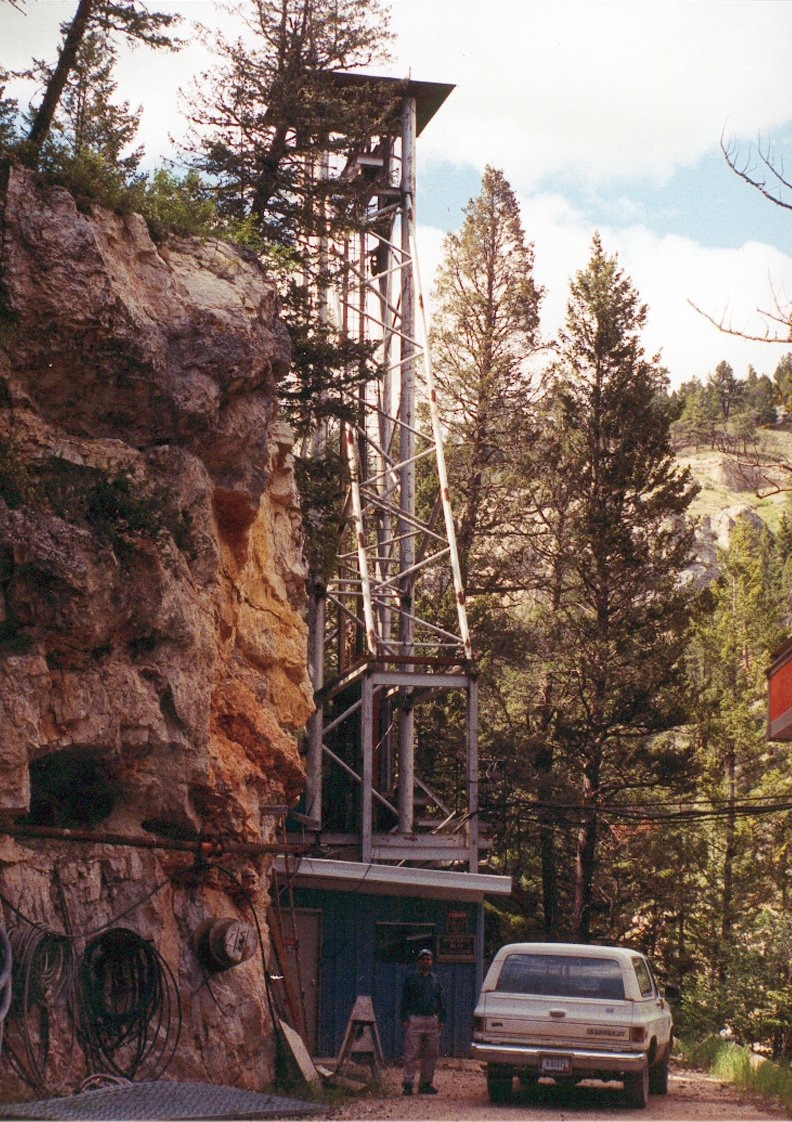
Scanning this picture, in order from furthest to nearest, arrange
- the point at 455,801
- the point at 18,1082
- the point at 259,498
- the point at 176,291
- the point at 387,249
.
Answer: the point at 455,801, the point at 387,249, the point at 259,498, the point at 176,291, the point at 18,1082

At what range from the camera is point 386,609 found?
82.9ft

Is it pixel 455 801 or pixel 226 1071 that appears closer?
pixel 226 1071

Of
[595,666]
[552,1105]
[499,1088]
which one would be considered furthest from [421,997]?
[595,666]

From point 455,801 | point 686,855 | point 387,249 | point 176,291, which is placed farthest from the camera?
point 686,855

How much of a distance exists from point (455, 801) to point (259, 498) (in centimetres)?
1865

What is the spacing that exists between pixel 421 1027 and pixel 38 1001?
5.02m

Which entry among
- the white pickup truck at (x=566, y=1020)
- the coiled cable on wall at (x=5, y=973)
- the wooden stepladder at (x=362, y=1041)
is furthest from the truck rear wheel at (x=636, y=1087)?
the coiled cable on wall at (x=5, y=973)

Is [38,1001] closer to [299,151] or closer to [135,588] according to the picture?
[135,588]

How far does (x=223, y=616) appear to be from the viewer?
625 inches

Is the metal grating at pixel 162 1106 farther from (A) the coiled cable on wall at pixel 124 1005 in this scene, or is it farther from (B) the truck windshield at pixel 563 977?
(B) the truck windshield at pixel 563 977

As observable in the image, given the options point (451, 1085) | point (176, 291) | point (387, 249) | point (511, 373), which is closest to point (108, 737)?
point (176, 291)

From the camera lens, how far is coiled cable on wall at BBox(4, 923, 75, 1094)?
11.2m

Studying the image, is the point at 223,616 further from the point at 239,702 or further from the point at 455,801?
the point at 455,801

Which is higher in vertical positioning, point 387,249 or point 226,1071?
point 387,249
